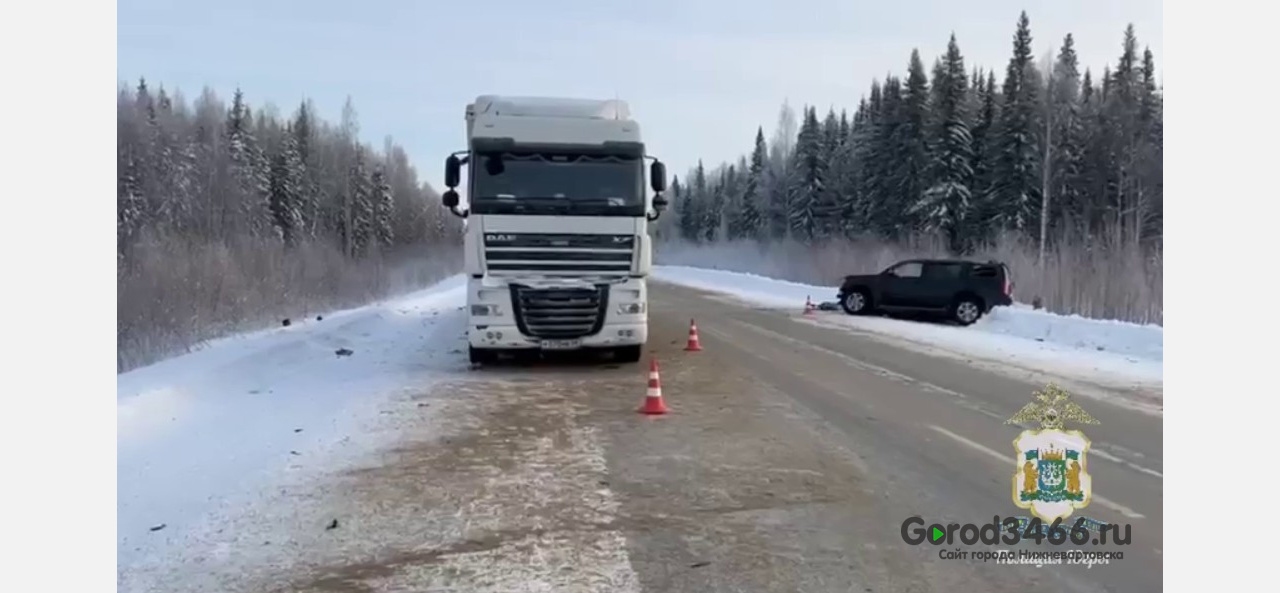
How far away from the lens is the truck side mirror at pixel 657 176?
1259cm

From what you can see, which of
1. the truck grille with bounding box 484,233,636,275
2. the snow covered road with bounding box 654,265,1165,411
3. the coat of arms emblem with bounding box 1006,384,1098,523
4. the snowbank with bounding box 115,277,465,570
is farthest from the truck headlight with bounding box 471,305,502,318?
the snow covered road with bounding box 654,265,1165,411

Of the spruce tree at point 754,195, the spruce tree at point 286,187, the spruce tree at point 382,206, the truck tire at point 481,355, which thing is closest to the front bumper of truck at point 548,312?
the truck tire at point 481,355

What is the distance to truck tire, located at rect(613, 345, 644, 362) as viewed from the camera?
44.0 feet

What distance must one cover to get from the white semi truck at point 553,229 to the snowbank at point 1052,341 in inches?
257

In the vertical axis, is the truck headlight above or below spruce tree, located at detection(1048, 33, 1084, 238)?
below

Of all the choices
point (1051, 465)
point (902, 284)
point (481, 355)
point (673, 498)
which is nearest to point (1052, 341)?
point (902, 284)

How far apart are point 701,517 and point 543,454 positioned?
2126 millimetres

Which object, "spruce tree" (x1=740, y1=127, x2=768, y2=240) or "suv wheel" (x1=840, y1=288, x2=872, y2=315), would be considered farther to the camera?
"spruce tree" (x1=740, y1=127, x2=768, y2=240)

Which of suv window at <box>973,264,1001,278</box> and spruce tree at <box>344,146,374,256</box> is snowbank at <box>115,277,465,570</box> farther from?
spruce tree at <box>344,146,374,256</box>

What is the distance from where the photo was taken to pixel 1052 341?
17094mm

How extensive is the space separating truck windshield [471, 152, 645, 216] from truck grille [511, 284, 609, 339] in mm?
1121

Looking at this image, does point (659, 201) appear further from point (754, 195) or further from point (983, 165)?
point (754, 195)

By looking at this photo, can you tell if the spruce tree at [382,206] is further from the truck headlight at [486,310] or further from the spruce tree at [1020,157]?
the truck headlight at [486,310]

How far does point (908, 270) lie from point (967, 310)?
2.15 meters
